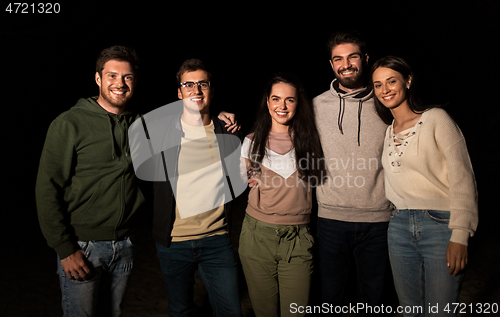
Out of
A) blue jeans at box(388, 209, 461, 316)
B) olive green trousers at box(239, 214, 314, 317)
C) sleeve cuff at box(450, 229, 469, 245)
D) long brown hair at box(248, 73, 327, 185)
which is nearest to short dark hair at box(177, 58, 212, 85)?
long brown hair at box(248, 73, 327, 185)

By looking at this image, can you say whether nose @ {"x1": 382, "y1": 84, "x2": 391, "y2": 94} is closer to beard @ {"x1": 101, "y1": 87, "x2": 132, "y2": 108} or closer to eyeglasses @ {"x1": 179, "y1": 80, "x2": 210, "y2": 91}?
eyeglasses @ {"x1": 179, "y1": 80, "x2": 210, "y2": 91}

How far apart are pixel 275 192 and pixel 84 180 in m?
1.10

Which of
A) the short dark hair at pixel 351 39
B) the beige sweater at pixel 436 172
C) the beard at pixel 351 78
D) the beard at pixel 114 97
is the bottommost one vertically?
the beige sweater at pixel 436 172

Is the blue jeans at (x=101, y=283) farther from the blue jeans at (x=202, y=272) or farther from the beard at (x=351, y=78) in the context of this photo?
the beard at (x=351, y=78)

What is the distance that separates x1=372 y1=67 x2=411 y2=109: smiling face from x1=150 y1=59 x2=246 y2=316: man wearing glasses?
1.04 metres

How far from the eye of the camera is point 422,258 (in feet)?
5.90

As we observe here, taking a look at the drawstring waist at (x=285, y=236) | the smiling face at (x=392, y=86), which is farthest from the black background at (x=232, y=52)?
the drawstring waist at (x=285, y=236)

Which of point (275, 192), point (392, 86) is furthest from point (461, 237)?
point (275, 192)

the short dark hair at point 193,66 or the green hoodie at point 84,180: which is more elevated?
the short dark hair at point 193,66

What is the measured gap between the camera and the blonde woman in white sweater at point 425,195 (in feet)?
5.49

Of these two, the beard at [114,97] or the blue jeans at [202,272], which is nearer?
the beard at [114,97]

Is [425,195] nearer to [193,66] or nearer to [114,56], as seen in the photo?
[193,66]

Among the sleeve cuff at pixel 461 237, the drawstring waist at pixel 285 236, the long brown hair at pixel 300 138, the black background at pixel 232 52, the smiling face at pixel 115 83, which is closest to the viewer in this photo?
the sleeve cuff at pixel 461 237

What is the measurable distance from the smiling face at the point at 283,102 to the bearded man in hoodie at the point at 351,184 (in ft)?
0.84
